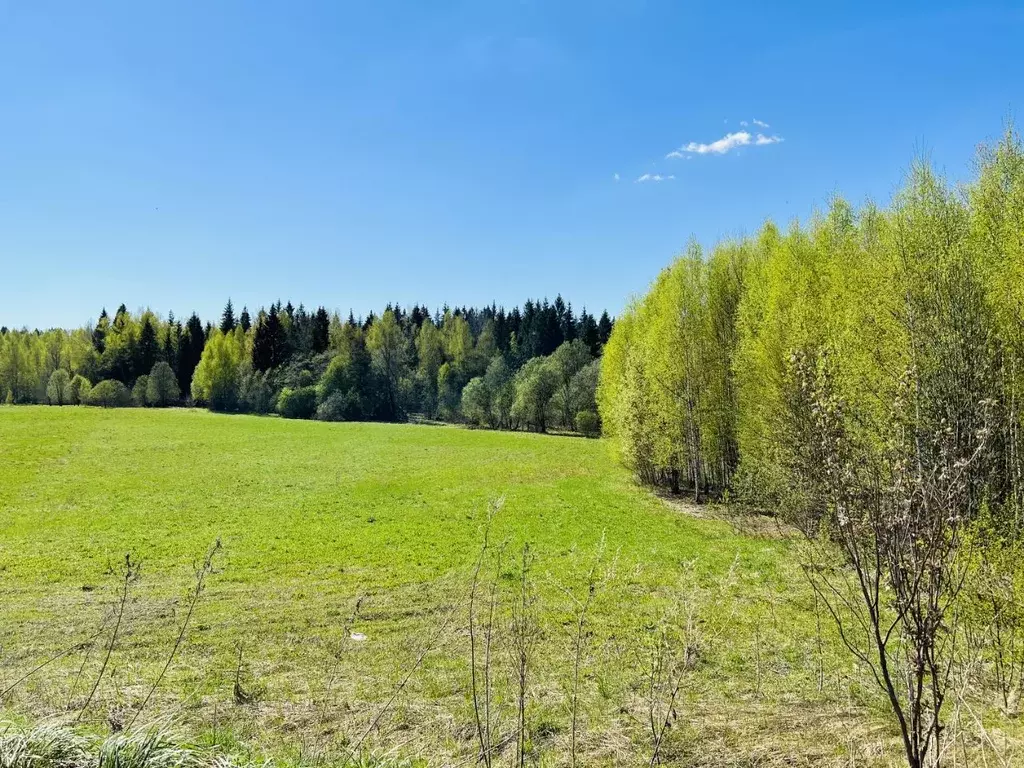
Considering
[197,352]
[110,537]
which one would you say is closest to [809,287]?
[110,537]

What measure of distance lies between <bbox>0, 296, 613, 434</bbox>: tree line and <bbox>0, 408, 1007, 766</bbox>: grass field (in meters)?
34.3

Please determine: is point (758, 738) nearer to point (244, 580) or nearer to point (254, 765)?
point (254, 765)

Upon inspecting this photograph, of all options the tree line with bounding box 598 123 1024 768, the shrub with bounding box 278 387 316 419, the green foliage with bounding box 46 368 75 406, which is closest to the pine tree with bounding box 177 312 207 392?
the green foliage with bounding box 46 368 75 406

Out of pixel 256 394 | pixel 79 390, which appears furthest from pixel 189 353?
pixel 256 394

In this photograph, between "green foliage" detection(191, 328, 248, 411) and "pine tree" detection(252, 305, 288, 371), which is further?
"pine tree" detection(252, 305, 288, 371)

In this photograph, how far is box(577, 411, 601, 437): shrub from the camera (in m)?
53.1

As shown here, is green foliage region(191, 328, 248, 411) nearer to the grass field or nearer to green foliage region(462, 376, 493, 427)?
green foliage region(462, 376, 493, 427)

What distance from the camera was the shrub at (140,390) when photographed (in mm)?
68375

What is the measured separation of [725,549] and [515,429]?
47.7 meters

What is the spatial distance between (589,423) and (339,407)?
28.7m

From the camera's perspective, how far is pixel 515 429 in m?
63.8

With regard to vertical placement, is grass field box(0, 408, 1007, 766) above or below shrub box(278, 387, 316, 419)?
below

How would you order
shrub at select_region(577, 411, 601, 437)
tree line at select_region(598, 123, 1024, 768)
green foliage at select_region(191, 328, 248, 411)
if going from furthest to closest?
green foliage at select_region(191, 328, 248, 411)
shrub at select_region(577, 411, 601, 437)
tree line at select_region(598, 123, 1024, 768)

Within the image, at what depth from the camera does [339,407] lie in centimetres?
6322
